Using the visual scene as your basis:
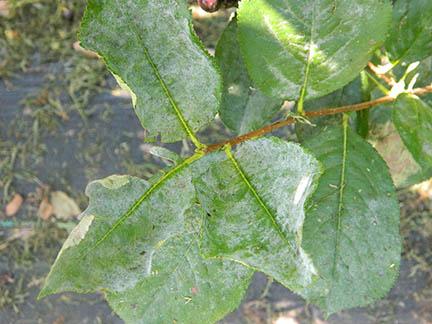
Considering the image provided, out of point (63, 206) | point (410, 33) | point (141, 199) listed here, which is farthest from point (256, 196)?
point (63, 206)

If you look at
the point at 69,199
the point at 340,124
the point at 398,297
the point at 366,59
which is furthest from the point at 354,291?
the point at 69,199

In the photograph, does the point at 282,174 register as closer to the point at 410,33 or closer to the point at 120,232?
the point at 120,232

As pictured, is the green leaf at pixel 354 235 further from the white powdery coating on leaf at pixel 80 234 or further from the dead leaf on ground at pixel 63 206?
the dead leaf on ground at pixel 63 206

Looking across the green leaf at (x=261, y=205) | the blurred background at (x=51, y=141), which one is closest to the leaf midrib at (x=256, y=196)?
the green leaf at (x=261, y=205)

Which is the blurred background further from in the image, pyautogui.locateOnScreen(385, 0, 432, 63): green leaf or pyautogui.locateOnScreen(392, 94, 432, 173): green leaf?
pyautogui.locateOnScreen(392, 94, 432, 173): green leaf

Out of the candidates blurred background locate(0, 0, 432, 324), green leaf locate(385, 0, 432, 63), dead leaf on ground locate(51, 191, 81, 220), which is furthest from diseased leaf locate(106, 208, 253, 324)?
dead leaf on ground locate(51, 191, 81, 220)

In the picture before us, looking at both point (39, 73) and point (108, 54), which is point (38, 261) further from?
point (108, 54)
